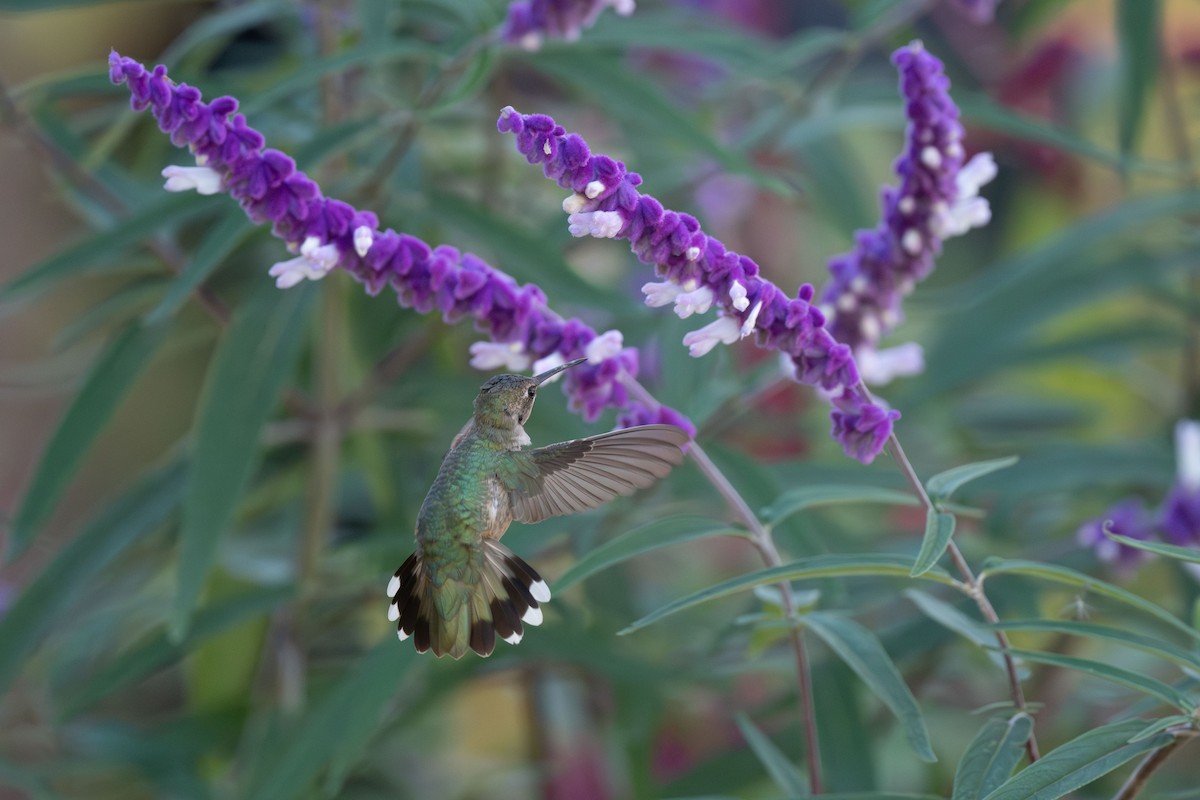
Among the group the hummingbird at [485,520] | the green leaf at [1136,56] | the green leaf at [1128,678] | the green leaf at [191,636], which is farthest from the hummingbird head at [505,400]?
the green leaf at [1136,56]

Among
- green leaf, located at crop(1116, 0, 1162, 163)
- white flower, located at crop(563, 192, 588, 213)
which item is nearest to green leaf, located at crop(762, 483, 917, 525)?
white flower, located at crop(563, 192, 588, 213)

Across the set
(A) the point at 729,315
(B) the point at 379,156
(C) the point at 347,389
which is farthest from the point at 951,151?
(C) the point at 347,389

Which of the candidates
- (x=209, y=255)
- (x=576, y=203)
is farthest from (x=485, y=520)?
(x=209, y=255)

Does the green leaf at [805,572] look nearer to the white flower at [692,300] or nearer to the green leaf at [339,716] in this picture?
→ the white flower at [692,300]

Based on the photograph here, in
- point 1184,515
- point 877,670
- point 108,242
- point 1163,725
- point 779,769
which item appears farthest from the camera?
point 108,242

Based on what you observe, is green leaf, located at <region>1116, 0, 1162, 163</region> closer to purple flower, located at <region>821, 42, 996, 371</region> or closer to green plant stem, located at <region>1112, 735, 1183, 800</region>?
purple flower, located at <region>821, 42, 996, 371</region>

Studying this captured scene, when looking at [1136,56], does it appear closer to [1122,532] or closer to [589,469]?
[1122,532]

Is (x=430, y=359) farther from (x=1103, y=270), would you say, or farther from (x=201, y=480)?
(x=1103, y=270)
